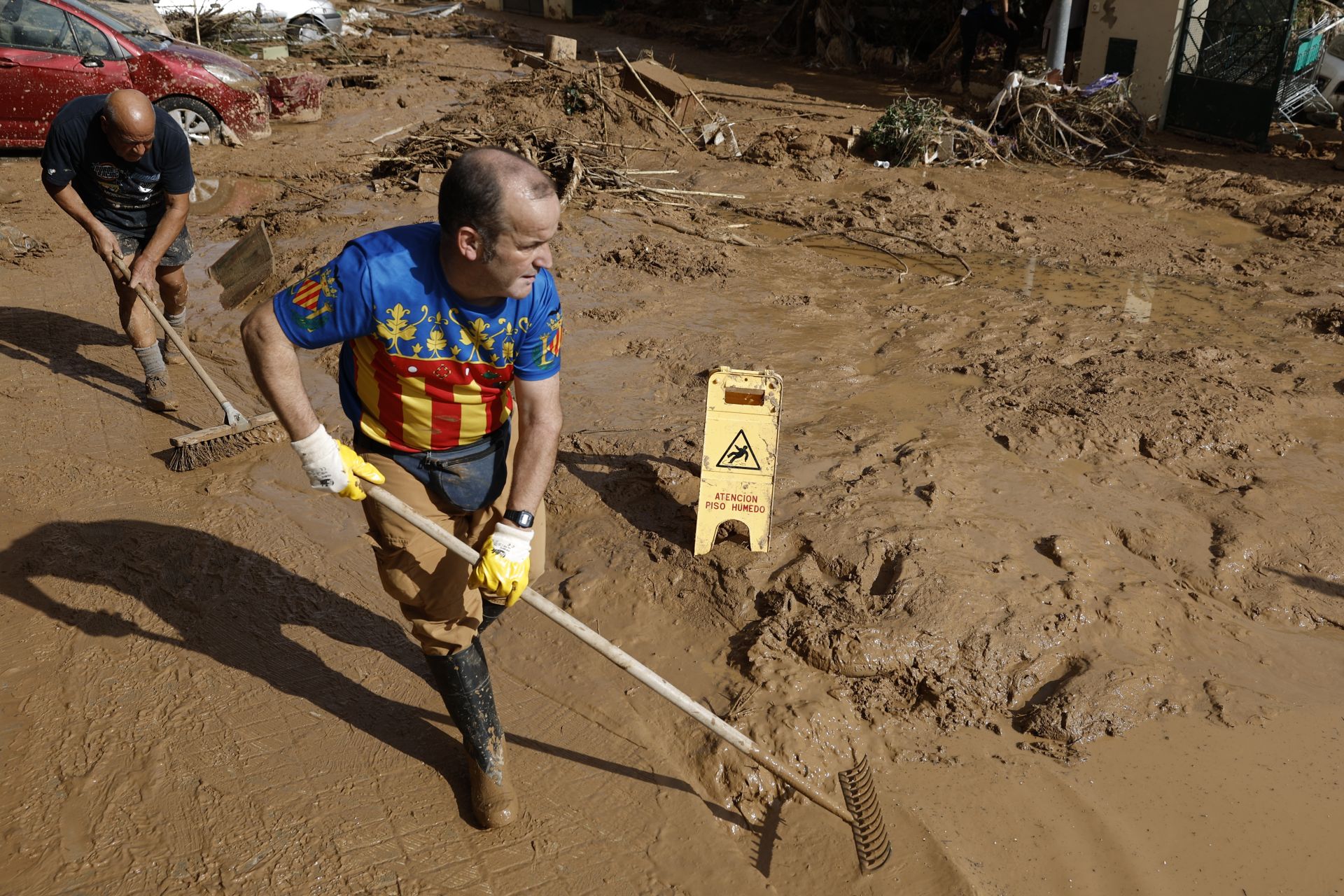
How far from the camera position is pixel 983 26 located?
12.7m

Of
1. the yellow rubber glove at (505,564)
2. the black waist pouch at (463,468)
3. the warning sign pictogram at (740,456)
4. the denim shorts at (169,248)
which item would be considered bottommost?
the warning sign pictogram at (740,456)

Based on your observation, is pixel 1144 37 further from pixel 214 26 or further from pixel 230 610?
pixel 214 26

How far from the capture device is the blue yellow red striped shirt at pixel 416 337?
96.3 inches

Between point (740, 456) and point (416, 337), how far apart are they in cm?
175

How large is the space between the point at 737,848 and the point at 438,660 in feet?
3.54

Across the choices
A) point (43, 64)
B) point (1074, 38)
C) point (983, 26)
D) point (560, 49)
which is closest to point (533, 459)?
point (43, 64)

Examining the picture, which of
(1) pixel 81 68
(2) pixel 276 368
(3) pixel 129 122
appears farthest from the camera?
(1) pixel 81 68

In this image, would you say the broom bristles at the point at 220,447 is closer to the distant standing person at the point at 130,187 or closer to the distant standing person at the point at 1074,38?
the distant standing person at the point at 130,187

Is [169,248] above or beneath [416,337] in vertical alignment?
beneath

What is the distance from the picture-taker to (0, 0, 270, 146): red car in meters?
9.41

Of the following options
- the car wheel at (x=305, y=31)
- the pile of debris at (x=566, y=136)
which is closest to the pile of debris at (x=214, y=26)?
the car wheel at (x=305, y=31)

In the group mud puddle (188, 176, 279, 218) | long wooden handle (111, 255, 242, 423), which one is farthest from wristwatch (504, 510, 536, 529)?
mud puddle (188, 176, 279, 218)

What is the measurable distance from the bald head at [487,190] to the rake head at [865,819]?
1.83 metres

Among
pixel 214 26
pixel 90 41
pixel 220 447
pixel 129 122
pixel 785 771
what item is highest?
pixel 214 26
